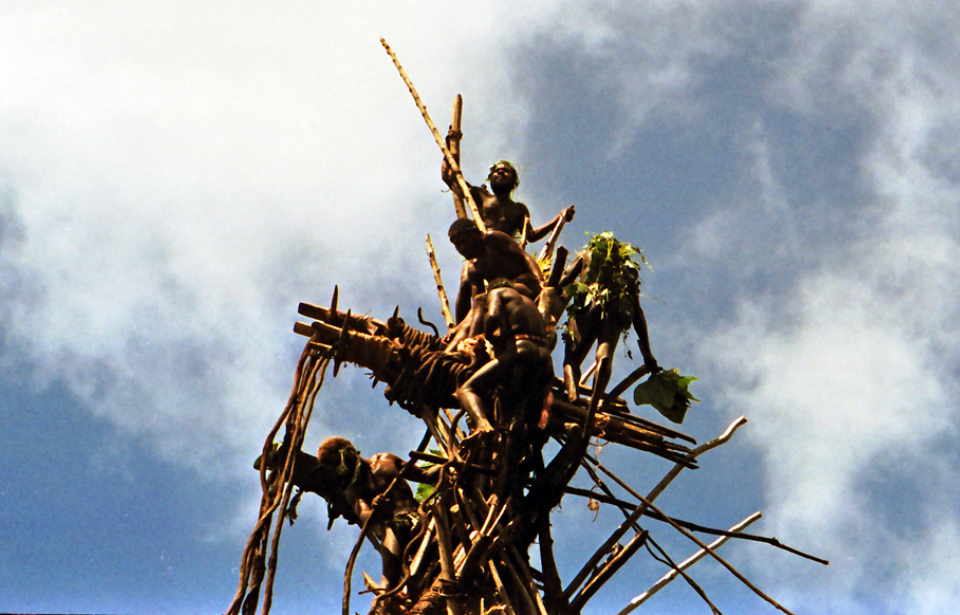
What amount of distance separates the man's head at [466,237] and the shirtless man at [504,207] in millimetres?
1116

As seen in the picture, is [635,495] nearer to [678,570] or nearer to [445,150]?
[678,570]

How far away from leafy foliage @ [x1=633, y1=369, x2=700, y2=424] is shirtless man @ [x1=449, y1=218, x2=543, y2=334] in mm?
1105

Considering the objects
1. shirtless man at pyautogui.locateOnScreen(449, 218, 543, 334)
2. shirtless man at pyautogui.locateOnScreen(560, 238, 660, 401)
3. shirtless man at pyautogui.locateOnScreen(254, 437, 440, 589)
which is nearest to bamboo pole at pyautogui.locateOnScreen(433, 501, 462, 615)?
shirtless man at pyautogui.locateOnScreen(254, 437, 440, 589)

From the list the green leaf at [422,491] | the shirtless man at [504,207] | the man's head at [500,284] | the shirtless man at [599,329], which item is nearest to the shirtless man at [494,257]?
the man's head at [500,284]

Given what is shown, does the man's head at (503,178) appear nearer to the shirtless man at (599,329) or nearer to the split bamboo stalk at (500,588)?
the shirtless man at (599,329)

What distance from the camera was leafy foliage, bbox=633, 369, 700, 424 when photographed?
7.21m

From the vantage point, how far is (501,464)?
654 cm

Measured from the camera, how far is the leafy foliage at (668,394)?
23.7 ft

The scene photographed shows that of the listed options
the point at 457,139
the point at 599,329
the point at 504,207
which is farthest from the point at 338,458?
the point at 457,139

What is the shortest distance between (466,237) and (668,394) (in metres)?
1.91

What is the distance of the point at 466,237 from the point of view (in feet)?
23.5

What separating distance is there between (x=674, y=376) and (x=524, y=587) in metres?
2.01

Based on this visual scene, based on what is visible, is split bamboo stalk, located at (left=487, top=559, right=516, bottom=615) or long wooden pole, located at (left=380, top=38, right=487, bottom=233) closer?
split bamboo stalk, located at (left=487, top=559, right=516, bottom=615)

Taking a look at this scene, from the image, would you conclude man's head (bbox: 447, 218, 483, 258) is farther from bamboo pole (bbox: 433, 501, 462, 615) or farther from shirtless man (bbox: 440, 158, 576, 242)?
bamboo pole (bbox: 433, 501, 462, 615)
